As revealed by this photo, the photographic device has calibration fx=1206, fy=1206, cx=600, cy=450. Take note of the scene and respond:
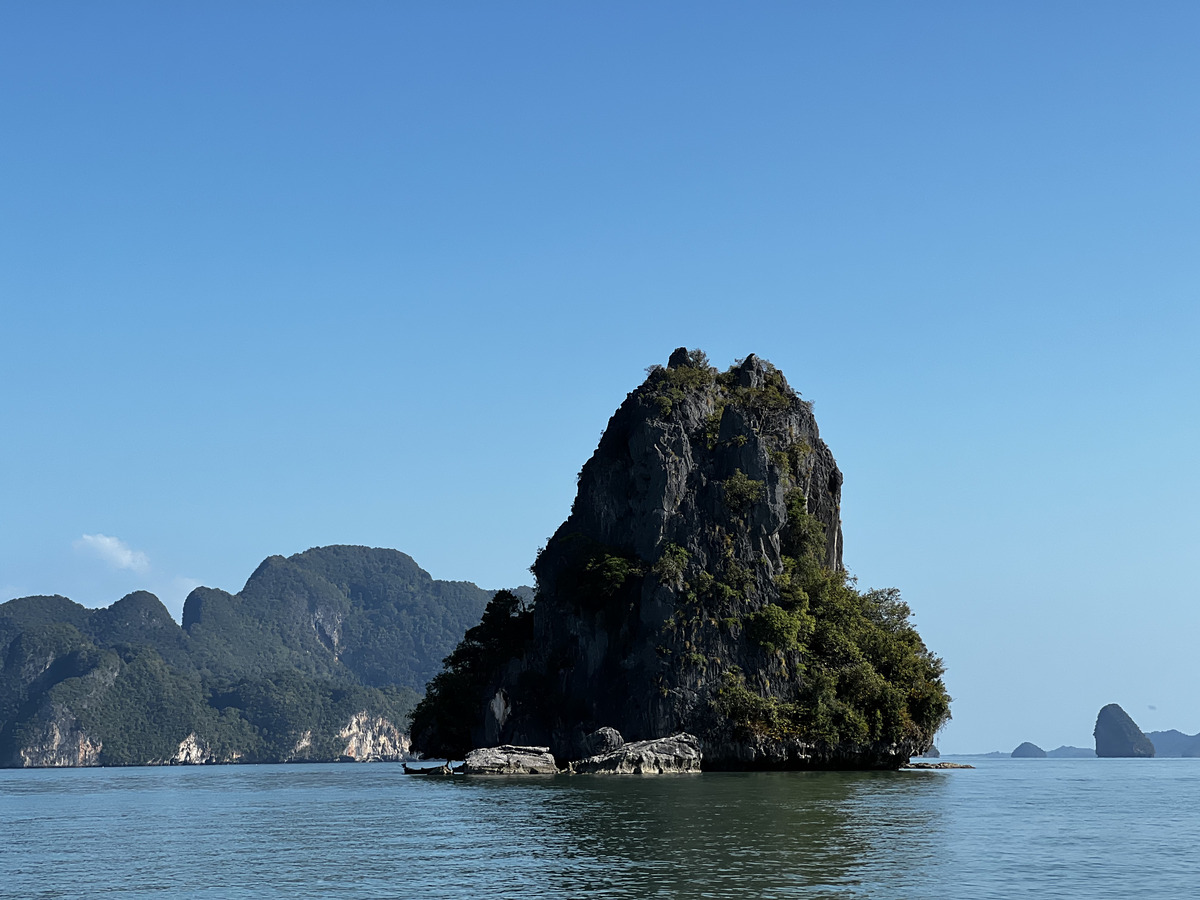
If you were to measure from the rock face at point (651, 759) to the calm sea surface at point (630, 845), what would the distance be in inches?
570

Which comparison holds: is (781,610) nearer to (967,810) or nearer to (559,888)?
(967,810)

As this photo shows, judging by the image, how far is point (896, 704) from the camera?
84.9 meters

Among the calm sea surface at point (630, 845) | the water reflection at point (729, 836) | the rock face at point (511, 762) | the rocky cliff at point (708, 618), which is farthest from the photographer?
the rocky cliff at point (708, 618)

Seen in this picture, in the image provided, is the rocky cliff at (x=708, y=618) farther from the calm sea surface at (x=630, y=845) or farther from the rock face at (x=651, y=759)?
the calm sea surface at (x=630, y=845)

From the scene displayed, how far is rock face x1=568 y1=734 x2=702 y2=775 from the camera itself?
80.0 meters

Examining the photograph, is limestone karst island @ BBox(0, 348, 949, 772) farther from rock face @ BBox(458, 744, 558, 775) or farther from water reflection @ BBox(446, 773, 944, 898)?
water reflection @ BBox(446, 773, 944, 898)

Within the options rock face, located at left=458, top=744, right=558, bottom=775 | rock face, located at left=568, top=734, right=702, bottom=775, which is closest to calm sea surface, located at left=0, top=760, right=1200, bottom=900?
rock face, located at left=568, top=734, right=702, bottom=775

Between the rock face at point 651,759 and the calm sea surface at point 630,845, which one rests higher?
the rock face at point 651,759

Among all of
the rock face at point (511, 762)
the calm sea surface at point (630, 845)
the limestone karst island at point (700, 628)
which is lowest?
the calm sea surface at point (630, 845)

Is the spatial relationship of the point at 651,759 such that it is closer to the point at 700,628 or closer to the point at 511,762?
the point at 511,762

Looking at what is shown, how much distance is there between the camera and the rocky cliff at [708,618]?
85.0 metres

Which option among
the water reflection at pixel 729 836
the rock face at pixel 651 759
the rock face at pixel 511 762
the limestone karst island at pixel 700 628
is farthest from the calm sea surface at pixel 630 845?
the rock face at pixel 511 762

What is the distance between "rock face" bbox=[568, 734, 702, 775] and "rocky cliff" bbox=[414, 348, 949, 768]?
1993 mm

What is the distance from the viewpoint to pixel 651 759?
263 ft
